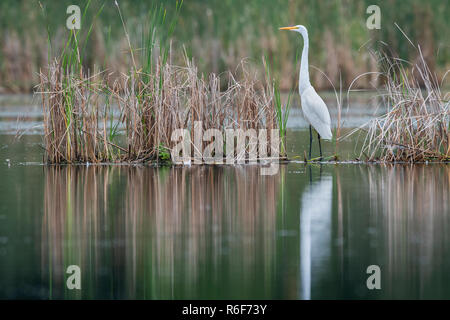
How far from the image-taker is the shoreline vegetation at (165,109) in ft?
34.5

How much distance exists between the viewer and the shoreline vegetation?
10.5m

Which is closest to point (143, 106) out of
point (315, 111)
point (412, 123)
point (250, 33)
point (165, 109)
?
point (165, 109)

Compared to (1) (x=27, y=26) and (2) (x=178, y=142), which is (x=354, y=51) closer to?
(1) (x=27, y=26)

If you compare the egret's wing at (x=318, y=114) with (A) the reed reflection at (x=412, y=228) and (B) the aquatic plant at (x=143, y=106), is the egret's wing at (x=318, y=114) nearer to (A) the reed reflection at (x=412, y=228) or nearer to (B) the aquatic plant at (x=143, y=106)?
(B) the aquatic plant at (x=143, y=106)

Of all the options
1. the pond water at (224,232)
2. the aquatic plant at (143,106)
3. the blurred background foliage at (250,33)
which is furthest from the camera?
the blurred background foliage at (250,33)

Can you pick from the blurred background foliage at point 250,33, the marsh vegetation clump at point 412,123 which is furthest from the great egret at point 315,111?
the blurred background foliage at point 250,33

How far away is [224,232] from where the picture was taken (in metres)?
6.55

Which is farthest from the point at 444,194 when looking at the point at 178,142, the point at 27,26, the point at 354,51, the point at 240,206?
the point at 27,26

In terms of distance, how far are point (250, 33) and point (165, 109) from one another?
41.2 ft

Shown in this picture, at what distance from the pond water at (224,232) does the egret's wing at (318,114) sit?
101 centimetres

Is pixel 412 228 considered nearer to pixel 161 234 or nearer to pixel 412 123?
pixel 161 234

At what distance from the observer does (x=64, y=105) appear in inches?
413

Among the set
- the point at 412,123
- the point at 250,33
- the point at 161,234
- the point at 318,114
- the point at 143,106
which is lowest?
the point at 161,234
